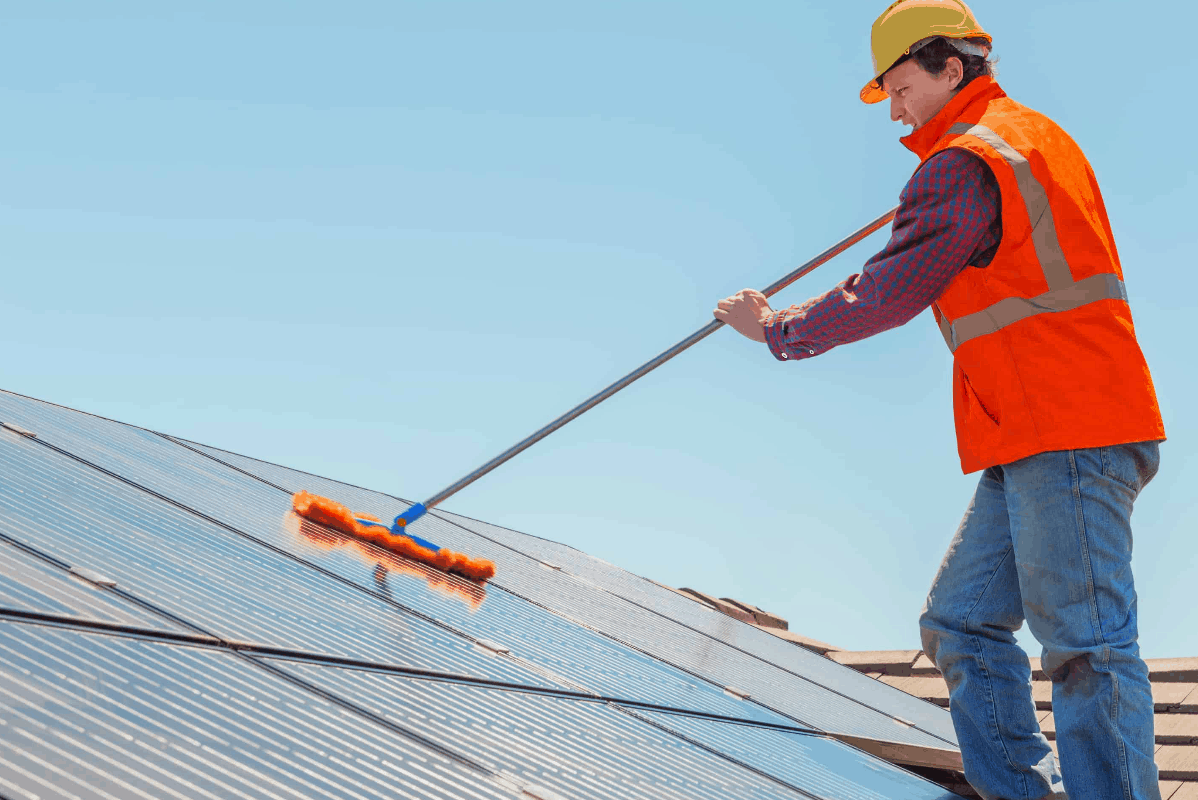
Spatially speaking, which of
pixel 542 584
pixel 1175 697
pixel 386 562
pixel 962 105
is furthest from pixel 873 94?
pixel 1175 697

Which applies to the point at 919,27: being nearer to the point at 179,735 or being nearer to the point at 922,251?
the point at 922,251

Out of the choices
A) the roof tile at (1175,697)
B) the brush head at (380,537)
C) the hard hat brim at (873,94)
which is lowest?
the brush head at (380,537)

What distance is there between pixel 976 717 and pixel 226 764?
6.75ft

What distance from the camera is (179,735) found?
1.62 metres

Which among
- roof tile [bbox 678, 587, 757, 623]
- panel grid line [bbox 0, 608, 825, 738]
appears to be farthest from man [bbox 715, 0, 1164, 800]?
roof tile [bbox 678, 587, 757, 623]

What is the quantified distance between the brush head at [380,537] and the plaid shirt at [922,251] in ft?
4.96

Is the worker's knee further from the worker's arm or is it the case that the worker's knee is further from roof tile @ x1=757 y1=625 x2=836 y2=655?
roof tile @ x1=757 y1=625 x2=836 y2=655

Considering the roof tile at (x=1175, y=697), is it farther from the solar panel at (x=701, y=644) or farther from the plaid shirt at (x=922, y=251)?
the plaid shirt at (x=922, y=251)

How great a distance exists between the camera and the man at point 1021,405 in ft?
8.87

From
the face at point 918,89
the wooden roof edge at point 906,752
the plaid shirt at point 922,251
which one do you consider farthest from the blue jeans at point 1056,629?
the face at point 918,89

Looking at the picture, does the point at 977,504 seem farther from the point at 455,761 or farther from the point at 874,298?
the point at 455,761

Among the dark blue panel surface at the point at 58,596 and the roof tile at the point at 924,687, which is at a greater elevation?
the roof tile at the point at 924,687

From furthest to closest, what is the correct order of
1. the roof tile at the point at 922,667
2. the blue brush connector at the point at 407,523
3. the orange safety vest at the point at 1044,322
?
the roof tile at the point at 922,667
the blue brush connector at the point at 407,523
the orange safety vest at the point at 1044,322

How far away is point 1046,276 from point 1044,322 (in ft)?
0.37
